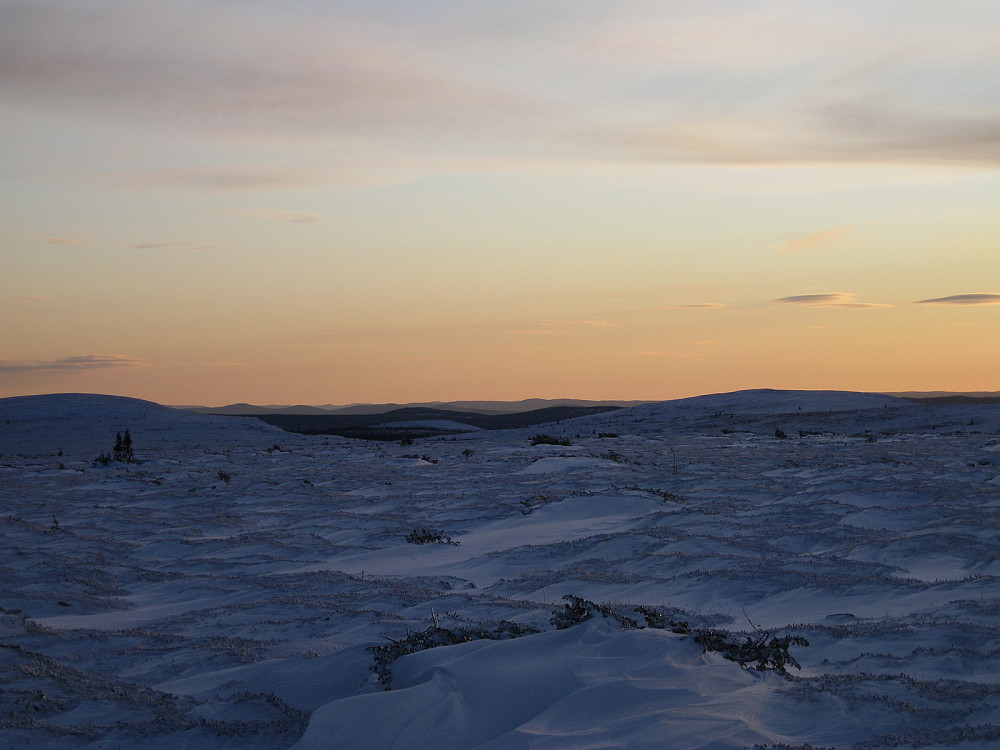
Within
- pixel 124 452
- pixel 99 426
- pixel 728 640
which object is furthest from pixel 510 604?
pixel 99 426

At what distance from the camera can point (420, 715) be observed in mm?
4457

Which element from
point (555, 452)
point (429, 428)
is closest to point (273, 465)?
point (555, 452)

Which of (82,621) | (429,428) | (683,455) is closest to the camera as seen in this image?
(82,621)

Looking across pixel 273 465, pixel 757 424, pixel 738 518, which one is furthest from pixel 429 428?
pixel 738 518

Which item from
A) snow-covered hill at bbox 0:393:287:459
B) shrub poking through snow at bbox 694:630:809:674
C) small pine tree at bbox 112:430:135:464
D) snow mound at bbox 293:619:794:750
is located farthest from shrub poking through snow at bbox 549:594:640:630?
snow-covered hill at bbox 0:393:287:459

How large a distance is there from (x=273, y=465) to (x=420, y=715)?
64.2 ft

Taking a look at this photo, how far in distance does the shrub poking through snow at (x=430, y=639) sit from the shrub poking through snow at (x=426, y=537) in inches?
192

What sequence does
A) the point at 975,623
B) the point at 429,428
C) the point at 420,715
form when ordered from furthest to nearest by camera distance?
the point at 429,428 < the point at 975,623 < the point at 420,715

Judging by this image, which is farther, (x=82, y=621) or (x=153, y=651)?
(x=82, y=621)

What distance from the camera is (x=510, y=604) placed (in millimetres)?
7227

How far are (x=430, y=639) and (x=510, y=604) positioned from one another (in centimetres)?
167

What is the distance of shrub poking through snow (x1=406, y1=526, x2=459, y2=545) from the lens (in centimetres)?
1101

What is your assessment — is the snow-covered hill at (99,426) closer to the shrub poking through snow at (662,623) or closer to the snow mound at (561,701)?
the shrub poking through snow at (662,623)

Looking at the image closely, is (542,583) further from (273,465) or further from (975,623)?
(273,465)
